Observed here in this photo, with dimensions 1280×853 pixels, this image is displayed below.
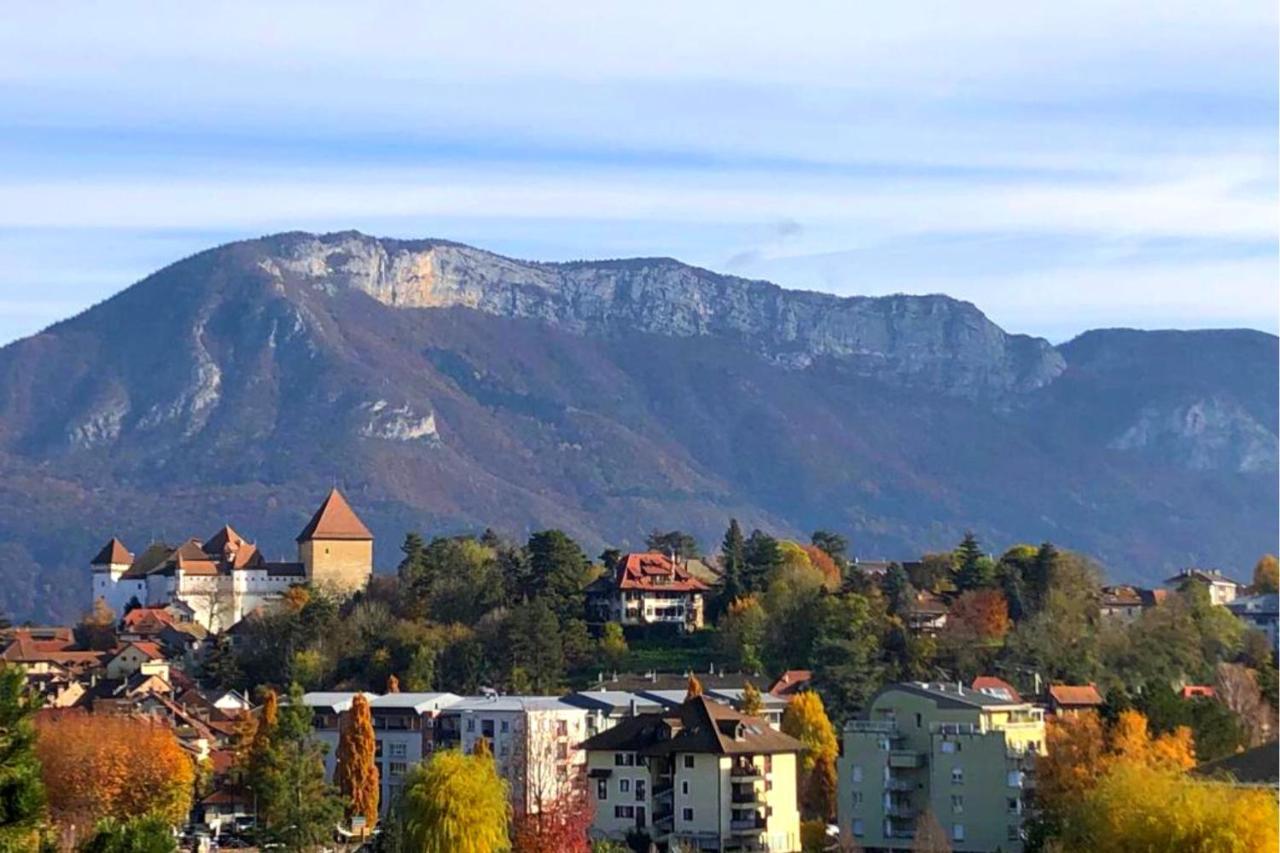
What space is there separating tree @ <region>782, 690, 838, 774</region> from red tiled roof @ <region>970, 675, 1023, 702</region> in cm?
502

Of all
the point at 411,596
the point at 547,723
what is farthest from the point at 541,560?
the point at 547,723

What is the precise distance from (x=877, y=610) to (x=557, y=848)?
138ft

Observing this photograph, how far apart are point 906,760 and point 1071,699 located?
17.0 m

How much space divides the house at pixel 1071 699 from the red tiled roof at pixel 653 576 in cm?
2728

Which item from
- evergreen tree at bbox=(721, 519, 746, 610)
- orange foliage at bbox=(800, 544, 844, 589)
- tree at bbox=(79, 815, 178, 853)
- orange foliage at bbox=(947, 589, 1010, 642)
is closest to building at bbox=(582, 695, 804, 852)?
orange foliage at bbox=(947, 589, 1010, 642)

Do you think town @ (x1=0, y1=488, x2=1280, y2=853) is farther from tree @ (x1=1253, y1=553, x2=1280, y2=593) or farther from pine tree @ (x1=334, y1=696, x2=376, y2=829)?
tree @ (x1=1253, y1=553, x2=1280, y2=593)

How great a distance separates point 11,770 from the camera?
34.1 m

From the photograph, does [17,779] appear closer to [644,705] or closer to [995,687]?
[644,705]

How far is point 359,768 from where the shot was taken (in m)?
81.9

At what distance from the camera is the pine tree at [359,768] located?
81500 millimetres

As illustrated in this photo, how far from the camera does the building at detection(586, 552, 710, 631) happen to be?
378 feet

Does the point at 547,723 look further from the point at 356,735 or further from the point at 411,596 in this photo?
the point at 411,596

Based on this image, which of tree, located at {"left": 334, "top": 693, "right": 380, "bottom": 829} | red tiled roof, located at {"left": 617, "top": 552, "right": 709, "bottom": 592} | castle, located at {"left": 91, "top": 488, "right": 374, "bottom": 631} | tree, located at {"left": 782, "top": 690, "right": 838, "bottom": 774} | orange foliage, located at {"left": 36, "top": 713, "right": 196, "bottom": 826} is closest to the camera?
orange foliage, located at {"left": 36, "top": 713, "right": 196, "bottom": 826}

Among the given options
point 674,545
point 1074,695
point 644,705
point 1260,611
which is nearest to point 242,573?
point 674,545
